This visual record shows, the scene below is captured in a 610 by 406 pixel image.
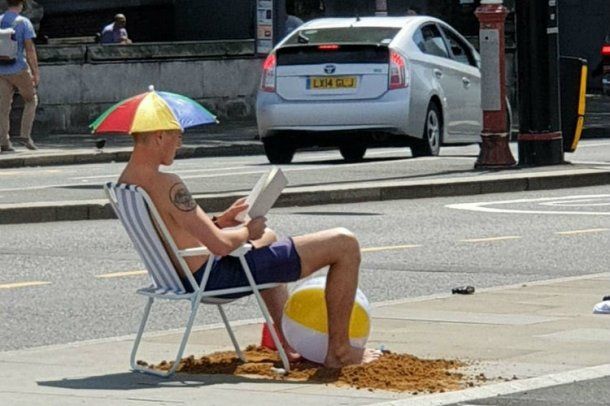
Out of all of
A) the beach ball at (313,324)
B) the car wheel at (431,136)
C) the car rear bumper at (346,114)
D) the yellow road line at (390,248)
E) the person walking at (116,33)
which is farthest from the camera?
the person walking at (116,33)

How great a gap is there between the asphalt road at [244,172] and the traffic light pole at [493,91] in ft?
1.14

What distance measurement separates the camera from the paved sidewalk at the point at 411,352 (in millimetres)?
7789

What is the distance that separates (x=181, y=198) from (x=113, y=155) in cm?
1656

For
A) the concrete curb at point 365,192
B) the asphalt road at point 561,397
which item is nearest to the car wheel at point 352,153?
the concrete curb at point 365,192

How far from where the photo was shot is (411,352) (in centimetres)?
900

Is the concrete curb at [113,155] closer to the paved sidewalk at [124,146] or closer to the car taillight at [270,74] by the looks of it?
the paved sidewalk at [124,146]

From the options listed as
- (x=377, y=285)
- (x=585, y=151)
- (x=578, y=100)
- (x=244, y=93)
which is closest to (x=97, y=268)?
(x=377, y=285)

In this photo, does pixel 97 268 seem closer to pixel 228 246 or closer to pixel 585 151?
pixel 228 246

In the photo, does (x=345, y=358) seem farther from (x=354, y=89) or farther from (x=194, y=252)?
(x=354, y=89)

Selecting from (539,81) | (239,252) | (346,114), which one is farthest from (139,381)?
(346,114)

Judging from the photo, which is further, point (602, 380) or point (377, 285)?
point (377, 285)

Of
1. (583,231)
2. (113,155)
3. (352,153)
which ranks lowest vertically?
(113,155)

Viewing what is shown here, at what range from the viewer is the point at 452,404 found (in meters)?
7.53

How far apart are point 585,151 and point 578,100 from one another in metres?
4.39
